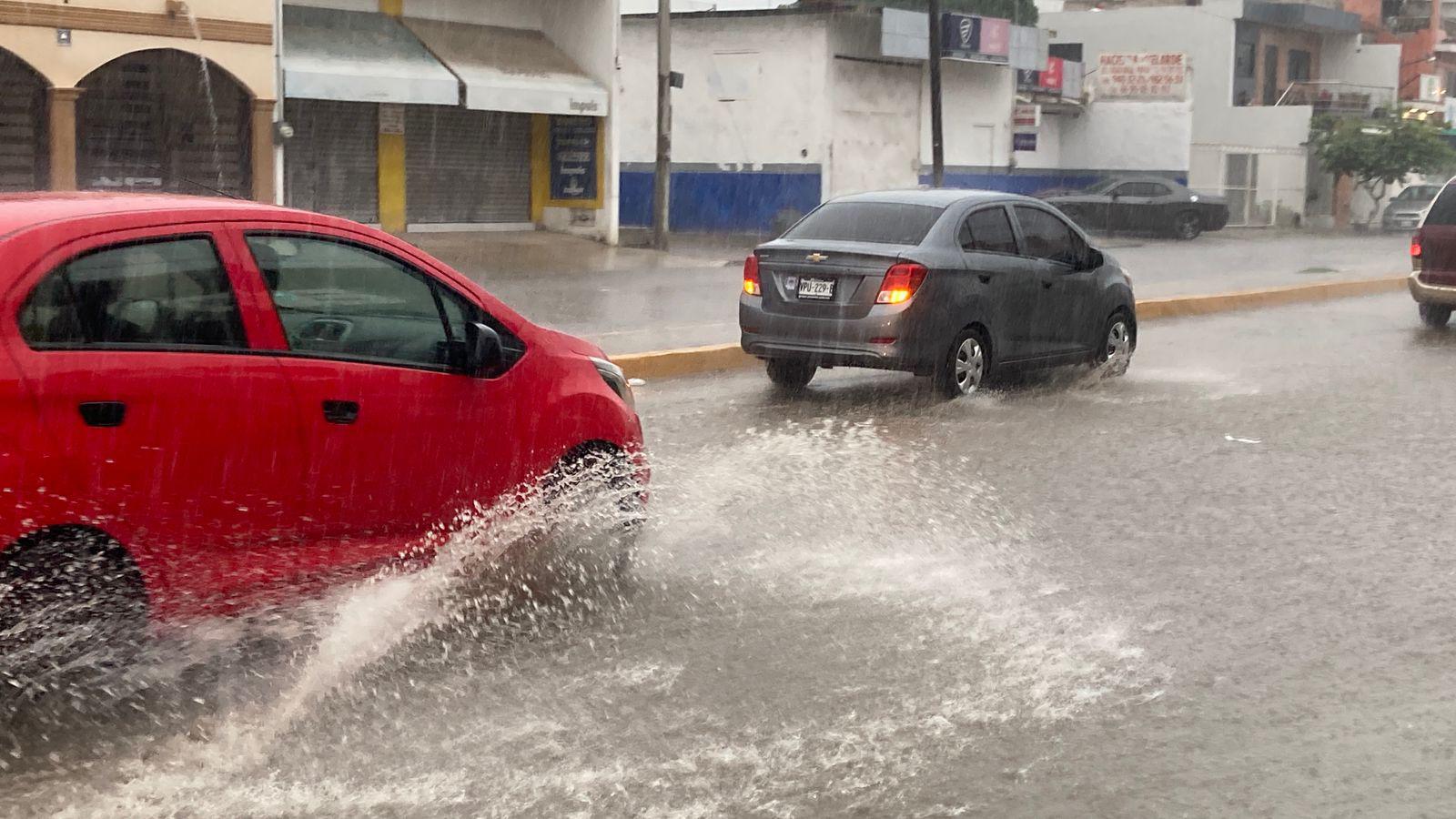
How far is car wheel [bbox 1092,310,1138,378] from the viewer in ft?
44.9

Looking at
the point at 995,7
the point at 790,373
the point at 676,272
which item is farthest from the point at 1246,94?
the point at 790,373

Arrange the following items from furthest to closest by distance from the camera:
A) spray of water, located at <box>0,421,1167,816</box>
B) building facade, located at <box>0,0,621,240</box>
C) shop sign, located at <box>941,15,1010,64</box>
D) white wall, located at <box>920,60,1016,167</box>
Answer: white wall, located at <box>920,60,1016,167</box>, shop sign, located at <box>941,15,1010,64</box>, building facade, located at <box>0,0,621,240</box>, spray of water, located at <box>0,421,1167,816</box>

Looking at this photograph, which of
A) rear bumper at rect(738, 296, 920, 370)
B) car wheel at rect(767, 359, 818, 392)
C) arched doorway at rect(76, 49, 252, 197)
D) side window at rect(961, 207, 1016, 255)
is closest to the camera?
rear bumper at rect(738, 296, 920, 370)

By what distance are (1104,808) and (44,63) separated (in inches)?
870

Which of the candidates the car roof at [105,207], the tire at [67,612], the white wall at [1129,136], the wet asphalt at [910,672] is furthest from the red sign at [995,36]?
the tire at [67,612]

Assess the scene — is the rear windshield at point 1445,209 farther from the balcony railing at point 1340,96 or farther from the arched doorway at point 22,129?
the balcony railing at point 1340,96

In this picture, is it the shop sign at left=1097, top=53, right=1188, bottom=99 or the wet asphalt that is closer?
the wet asphalt

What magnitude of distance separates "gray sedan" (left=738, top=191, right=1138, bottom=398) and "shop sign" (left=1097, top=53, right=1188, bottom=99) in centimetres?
3982

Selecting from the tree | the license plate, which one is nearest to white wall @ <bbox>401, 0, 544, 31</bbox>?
the license plate

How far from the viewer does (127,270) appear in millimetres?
5125

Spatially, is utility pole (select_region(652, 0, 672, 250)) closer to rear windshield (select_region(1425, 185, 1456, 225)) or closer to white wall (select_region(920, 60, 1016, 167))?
white wall (select_region(920, 60, 1016, 167))

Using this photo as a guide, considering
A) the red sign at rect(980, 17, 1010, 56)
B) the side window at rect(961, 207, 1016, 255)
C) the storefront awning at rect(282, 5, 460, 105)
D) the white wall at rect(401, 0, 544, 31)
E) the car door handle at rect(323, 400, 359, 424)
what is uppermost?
the red sign at rect(980, 17, 1010, 56)

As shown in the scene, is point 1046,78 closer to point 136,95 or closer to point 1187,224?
point 1187,224

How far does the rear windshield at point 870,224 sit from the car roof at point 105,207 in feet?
22.5
